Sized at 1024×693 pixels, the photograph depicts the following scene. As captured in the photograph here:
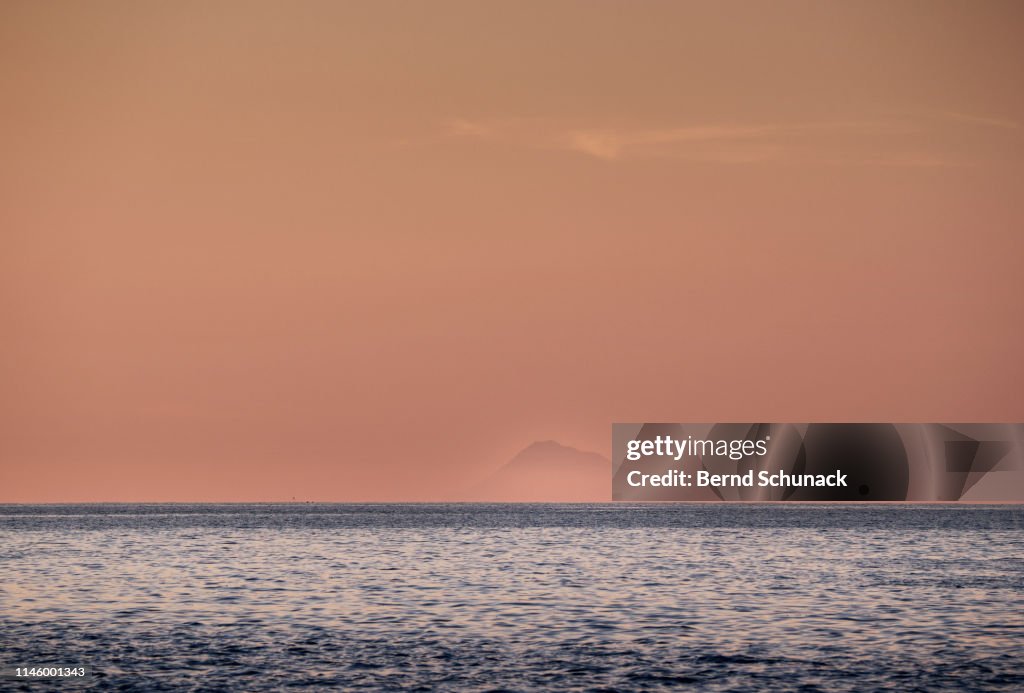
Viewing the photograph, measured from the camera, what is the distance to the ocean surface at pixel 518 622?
121 ft

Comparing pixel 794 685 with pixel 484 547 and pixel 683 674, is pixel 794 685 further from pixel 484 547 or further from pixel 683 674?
pixel 484 547

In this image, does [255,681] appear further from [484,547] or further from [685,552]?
[484,547]

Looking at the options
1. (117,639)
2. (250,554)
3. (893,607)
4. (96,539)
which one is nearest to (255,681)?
(117,639)

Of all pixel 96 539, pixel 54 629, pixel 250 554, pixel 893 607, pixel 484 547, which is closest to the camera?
pixel 54 629

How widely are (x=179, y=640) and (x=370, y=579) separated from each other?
2841 centimetres

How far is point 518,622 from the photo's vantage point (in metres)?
49.5

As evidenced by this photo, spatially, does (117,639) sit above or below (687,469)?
below

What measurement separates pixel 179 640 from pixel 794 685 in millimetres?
20686

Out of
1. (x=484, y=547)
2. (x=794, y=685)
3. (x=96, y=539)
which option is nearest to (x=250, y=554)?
(x=484, y=547)

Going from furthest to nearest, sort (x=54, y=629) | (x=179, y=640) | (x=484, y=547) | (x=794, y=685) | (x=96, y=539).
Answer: (x=96, y=539) → (x=484, y=547) → (x=54, y=629) → (x=179, y=640) → (x=794, y=685)

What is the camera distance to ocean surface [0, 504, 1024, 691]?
36.8m

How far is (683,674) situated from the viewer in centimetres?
3659

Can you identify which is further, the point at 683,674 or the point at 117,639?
the point at 117,639

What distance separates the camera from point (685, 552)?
346 ft
